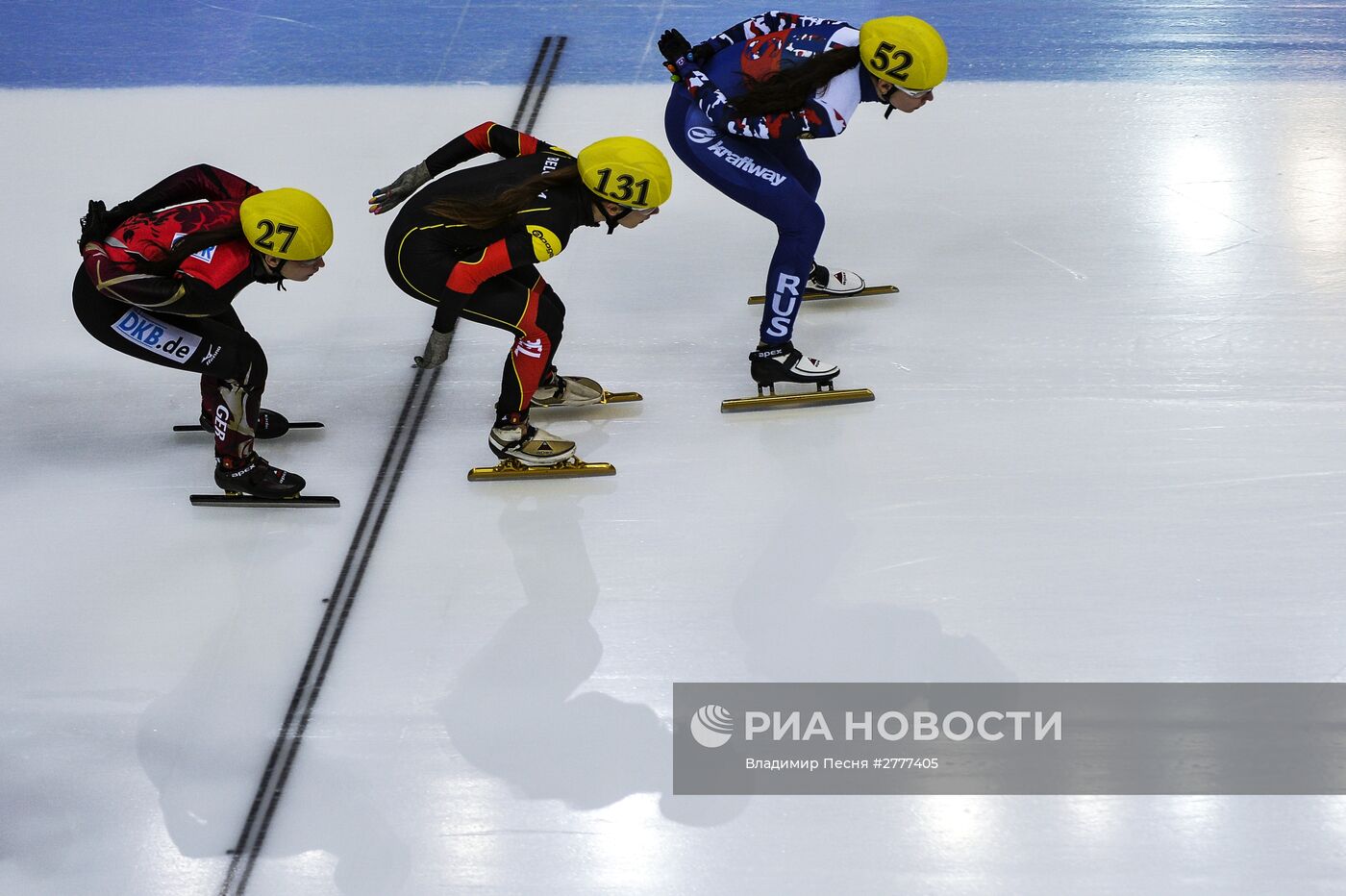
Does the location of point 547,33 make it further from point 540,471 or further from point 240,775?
point 240,775

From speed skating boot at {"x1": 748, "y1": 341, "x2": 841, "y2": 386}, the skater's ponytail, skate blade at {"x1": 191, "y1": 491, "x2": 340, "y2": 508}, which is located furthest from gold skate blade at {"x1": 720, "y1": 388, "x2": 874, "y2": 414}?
the skater's ponytail

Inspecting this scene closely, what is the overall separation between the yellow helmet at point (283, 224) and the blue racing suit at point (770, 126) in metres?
1.42

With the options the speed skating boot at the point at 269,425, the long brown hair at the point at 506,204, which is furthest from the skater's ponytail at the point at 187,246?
the speed skating boot at the point at 269,425

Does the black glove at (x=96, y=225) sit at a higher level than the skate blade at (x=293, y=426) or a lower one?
higher

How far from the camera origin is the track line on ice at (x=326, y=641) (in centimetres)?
351

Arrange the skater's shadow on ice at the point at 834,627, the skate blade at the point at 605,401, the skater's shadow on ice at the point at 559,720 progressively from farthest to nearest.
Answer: the skate blade at the point at 605,401
the skater's shadow on ice at the point at 834,627
the skater's shadow on ice at the point at 559,720

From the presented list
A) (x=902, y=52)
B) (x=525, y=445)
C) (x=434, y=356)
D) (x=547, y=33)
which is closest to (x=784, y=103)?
(x=902, y=52)

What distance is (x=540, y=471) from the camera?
4699 mm

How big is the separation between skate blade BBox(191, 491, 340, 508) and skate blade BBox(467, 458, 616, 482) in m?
0.48

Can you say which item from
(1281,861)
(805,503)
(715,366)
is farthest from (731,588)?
(1281,861)

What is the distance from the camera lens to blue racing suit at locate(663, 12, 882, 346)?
462cm

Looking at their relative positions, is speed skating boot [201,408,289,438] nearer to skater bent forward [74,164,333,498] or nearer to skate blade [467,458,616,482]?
skater bent forward [74,164,333,498]

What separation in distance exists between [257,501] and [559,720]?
1456mm

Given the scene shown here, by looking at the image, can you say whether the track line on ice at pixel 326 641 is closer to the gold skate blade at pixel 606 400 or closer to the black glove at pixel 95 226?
the gold skate blade at pixel 606 400
